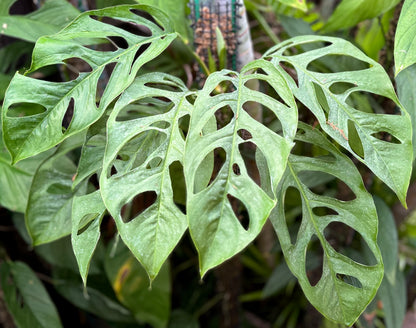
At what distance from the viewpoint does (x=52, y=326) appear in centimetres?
104

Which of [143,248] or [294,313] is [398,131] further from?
[294,313]

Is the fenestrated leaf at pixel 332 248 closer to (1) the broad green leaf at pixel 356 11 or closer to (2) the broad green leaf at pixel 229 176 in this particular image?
(2) the broad green leaf at pixel 229 176

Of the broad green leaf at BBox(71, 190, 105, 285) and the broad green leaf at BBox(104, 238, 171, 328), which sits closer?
the broad green leaf at BBox(71, 190, 105, 285)

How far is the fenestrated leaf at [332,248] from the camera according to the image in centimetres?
57

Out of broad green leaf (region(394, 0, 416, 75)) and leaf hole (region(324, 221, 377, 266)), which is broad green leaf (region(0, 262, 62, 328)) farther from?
broad green leaf (region(394, 0, 416, 75))

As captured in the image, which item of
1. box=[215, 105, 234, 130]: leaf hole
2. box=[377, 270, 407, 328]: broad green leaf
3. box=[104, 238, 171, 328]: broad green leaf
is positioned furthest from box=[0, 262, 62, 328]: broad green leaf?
box=[377, 270, 407, 328]: broad green leaf

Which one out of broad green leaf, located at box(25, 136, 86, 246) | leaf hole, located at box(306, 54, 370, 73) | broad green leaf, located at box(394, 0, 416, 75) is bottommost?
broad green leaf, located at box(25, 136, 86, 246)

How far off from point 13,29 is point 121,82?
0.35 m

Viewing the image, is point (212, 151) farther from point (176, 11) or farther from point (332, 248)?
point (176, 11)

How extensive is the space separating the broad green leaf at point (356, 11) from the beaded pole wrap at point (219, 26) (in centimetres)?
19

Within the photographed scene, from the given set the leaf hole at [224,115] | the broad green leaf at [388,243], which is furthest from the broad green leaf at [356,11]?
the broad green leaf at [388,243]

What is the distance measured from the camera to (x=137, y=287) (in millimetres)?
1087

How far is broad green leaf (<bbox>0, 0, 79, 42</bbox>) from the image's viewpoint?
807mm

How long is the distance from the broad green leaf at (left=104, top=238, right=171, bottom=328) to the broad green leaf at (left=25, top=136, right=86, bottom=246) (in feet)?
1.04
